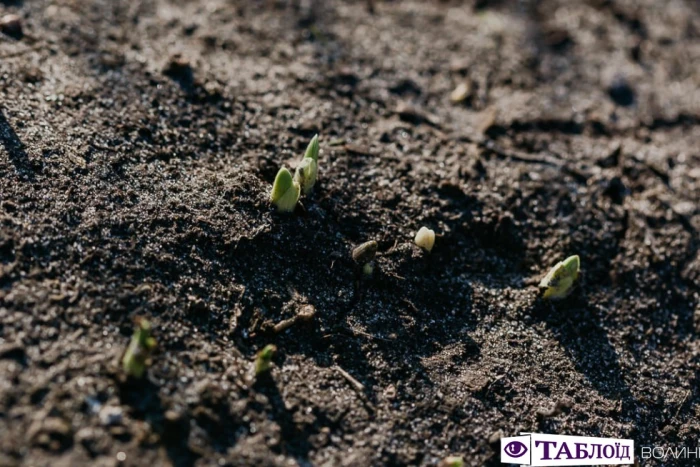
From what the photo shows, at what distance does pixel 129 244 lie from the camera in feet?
6.04

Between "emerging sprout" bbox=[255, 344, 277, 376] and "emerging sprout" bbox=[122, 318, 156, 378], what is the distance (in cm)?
27

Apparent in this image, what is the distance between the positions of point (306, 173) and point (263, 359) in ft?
2.13

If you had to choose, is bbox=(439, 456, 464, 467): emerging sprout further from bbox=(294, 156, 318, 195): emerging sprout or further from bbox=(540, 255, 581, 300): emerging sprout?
bbox=(294, 156, 318, 195): emerging sprout

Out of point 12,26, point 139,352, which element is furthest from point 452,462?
point 12,26

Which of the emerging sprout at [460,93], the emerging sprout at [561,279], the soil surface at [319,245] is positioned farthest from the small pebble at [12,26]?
the emerging sprout at [561,279]

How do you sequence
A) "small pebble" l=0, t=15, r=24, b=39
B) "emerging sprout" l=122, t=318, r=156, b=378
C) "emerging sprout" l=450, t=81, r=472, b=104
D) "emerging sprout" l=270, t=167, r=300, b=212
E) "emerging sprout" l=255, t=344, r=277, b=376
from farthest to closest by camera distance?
"emerging sprout" l=450, t=81, r=472, b=104
"small pebble" l=0, t=15, r=24, b=39
"emerging sprout" l=270, t=167, r=300, b=212
"emerging sprout" l=255, t=344, r=277, b=376
"emerging sprout" l=122, t=318, r=156, b=378

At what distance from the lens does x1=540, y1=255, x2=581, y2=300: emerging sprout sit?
2051mm

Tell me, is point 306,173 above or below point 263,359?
above

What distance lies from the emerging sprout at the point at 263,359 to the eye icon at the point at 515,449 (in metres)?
0.69

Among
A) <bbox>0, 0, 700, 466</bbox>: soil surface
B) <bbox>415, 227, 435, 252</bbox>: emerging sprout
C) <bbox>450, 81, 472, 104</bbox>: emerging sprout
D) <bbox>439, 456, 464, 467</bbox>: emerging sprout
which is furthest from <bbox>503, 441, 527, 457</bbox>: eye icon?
<bbox>450, 81, 472, 104</bbox>: emerging sprout

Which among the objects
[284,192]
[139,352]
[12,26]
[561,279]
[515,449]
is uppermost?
[12,26]

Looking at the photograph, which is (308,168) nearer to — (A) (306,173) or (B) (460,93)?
(A) (306,173)

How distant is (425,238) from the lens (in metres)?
2.08

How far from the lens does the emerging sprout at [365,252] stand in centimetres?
200
